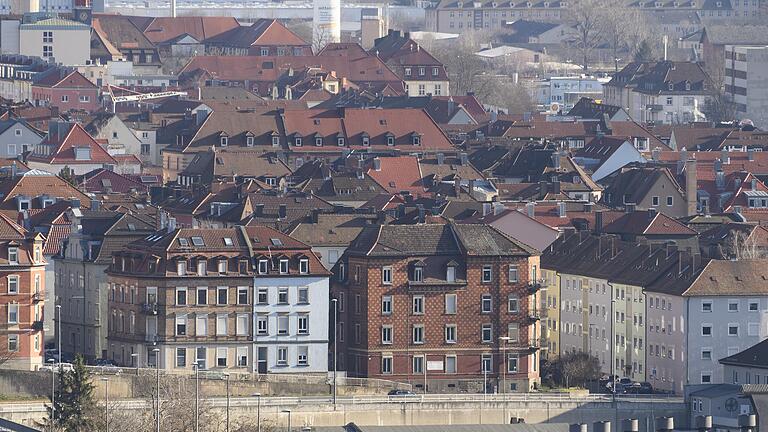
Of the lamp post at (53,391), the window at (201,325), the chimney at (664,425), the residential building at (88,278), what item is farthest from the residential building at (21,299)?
the chimney at (664,425)

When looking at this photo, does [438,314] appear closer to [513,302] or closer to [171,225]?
[513,302]

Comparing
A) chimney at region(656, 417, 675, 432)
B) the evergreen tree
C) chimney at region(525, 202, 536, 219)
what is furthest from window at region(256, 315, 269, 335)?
chimney at region(525, 202, 536, 219)

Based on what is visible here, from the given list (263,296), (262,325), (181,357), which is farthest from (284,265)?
(181,357)

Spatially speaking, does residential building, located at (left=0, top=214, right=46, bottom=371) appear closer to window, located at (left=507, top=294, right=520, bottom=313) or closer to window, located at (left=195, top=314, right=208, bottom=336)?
window, located at (left=195, top=314, right=208, bottom=336)

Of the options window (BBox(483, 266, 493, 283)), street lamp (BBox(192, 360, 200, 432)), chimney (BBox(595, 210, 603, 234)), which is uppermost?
chimney (BBox(595, 210, 603, 234))

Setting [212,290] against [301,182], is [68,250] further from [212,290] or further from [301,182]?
[301,182]

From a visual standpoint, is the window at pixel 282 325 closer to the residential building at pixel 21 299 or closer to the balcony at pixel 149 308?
the balcony at pixel 149 308
